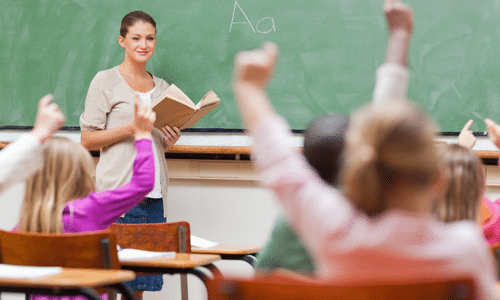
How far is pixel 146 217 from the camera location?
306cm

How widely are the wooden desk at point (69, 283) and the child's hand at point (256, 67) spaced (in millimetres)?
634

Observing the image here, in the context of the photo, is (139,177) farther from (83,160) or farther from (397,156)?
(397,156)

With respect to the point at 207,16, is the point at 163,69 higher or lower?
lower

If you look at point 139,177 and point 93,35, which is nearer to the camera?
point 139,177

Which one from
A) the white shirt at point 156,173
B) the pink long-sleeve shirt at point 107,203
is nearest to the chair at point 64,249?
the pink long-sleeve shirt at point 107,203

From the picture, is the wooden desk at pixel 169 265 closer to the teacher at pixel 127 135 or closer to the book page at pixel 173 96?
the book page at pixel 173 96

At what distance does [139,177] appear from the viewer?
2.04m

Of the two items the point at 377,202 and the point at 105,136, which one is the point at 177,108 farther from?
the point at 377,202

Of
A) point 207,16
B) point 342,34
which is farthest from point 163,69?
point 342,34

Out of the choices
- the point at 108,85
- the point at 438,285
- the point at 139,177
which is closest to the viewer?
the point at 438,285

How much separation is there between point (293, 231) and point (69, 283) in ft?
1.70

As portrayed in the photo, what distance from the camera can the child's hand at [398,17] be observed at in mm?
1460

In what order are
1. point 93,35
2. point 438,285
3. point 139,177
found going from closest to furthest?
point 438,285, point 139,177, point 93,35

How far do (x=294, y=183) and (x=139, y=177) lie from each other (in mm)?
1248
